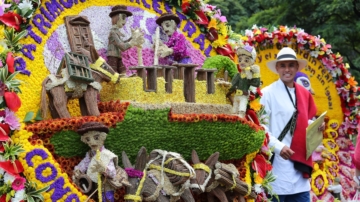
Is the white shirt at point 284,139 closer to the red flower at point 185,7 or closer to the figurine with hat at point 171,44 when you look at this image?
the figurine with hat at point 171,44

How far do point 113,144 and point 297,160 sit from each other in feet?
6.61

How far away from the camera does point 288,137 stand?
5504 millimetres

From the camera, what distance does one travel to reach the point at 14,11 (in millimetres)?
3977

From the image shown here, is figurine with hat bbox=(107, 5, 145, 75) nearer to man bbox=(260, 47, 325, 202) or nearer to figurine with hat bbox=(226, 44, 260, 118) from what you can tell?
figurine with hat bbox=(226, 44, 260, 118)

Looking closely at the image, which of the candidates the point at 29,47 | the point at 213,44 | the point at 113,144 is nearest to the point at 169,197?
the point at 113,144

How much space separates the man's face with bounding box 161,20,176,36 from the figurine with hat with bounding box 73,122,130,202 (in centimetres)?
159

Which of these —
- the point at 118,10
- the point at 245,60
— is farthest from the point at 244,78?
the point at 118,10

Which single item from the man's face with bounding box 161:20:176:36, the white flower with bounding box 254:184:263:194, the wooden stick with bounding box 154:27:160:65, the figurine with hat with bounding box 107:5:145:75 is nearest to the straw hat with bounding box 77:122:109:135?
the figurine with hat with bounding box 107:5:145:75

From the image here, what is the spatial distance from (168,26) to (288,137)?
1534 millimetres

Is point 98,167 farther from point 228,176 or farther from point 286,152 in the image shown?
point 286,152

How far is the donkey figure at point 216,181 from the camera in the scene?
459 cm

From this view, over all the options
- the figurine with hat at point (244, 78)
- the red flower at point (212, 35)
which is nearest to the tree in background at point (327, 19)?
the red flower at point (212, 35)

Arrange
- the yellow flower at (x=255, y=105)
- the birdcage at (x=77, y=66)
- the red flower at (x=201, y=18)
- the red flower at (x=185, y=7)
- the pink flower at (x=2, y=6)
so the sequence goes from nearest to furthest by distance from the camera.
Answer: the pink flower at (x=2, y=6) < the birdcage at (x=77, y=66) < the yellow flower at (x=255, y=105) < the red flower at (x=185, y=7) < the red flower at (x=201, y=18)

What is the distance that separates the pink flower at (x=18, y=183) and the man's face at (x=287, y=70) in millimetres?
2941
